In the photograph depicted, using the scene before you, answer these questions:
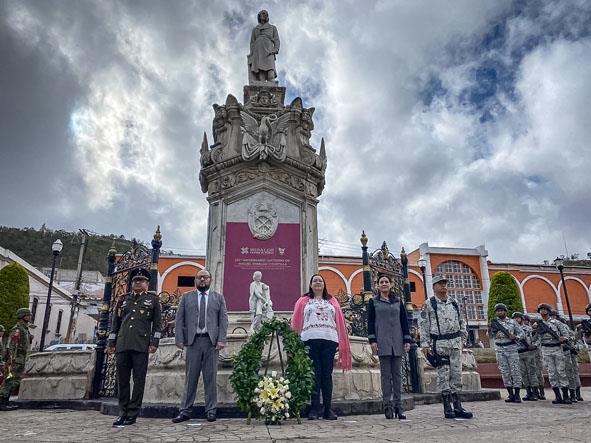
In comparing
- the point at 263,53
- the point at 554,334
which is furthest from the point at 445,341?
the point at 263,53

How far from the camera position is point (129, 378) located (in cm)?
569

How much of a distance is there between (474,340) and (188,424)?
3819 centimetres

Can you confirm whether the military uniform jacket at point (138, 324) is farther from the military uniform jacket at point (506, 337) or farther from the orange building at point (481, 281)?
the orange building at point (481, 281)

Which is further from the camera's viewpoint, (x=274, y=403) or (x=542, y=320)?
(x=542, y=320)

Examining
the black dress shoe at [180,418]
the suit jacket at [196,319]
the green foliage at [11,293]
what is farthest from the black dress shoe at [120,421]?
the green foliage at [11,293]

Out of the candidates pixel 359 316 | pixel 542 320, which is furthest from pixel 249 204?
pixel 542 320

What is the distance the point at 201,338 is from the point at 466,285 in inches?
1545

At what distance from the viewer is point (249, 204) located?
9867 millimetres

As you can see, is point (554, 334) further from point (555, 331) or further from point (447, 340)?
point (447, 340)

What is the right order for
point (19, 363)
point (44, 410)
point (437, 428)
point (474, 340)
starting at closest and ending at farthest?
point (437, 428) → point (44, 410) → point (19, 363) → point (474, 340)

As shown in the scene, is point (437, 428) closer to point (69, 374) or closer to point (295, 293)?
point (295, 293)

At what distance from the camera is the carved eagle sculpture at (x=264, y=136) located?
10.1 meters

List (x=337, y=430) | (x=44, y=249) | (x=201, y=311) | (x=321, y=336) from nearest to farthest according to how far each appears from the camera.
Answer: (x=337, y=430), (x=321, y=336), (x=201, y=311), (x=44, y=249)

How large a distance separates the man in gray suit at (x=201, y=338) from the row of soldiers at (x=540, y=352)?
Result: 5.95 meters
